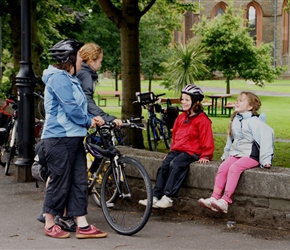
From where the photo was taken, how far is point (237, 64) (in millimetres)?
43531

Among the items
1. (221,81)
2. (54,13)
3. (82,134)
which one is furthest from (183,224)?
(221,81)

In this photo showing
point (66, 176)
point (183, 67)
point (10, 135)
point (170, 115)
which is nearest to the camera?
point (66, 176)

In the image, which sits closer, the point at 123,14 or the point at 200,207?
the point at 200,207

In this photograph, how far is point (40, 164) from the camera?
6.97 m

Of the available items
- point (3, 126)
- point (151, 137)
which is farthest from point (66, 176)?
point (151, 137)

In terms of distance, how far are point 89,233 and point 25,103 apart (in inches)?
146

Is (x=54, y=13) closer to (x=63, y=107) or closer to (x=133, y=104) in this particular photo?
(x=133, y=104)

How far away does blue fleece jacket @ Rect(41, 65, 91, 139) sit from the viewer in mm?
6520

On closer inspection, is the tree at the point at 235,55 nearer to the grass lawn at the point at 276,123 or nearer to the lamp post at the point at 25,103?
the grass lawn at the point at 276,123

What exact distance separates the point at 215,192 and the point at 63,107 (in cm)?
183

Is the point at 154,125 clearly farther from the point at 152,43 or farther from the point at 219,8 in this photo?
the point at 219,8

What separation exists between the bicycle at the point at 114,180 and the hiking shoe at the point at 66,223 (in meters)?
0.35

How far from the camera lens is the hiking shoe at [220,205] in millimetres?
6801

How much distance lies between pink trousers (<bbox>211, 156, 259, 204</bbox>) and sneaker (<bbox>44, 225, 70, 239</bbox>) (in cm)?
159
